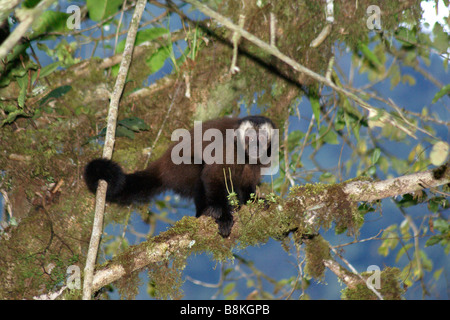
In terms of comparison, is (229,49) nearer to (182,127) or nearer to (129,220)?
(182,127)

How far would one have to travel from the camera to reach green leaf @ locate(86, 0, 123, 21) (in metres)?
5.14

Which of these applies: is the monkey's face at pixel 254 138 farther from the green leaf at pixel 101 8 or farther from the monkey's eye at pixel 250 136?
the green leaf at pixel 101 8

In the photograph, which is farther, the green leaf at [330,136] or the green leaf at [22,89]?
the green leaf at [330,136]

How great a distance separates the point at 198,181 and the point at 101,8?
8.43 ft

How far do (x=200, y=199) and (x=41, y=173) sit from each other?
1771 mm

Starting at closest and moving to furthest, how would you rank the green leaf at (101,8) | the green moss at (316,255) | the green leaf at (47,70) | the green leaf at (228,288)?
1. the green moss at (316,255)
2. the green leaf at (47,70)
3. the green leaf at (101,8)
4. the green leaf at (228,288)

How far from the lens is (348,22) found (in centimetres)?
509

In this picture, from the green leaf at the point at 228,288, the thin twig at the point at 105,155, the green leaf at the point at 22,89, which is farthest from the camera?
the green leaf at the point at 228,288

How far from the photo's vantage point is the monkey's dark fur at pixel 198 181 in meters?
4.12

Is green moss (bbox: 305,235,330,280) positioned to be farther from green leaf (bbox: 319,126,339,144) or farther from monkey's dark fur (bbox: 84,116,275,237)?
green leaf (bbox: 319,126,339,144)

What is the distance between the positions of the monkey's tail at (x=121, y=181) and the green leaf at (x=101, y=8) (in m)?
2.13

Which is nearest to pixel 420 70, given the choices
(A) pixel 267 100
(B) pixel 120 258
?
(A) pixel 267 100

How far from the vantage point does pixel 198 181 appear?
4.54m

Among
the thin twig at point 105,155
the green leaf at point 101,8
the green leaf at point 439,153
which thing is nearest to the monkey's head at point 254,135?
the thin twig at point 105,155
